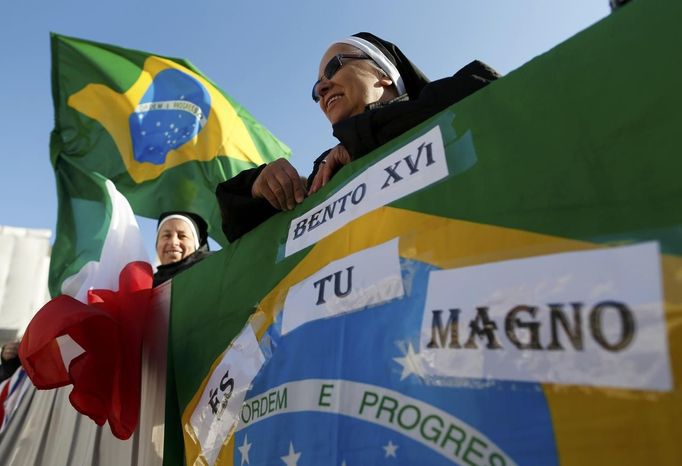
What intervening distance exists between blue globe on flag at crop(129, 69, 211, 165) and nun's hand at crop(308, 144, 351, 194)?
10.3 feet

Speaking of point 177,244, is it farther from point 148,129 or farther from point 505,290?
point 505,290

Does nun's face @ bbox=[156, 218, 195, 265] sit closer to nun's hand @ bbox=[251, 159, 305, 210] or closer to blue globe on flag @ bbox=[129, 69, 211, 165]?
blue globe on flag @ bbox=[129, 69, 211, 165]

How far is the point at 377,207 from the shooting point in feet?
3.42

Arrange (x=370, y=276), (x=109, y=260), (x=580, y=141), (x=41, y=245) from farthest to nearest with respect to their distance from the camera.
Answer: (x=41, y=245), (x=109, y=260), (x=370, y=276), (x=580, y=141)

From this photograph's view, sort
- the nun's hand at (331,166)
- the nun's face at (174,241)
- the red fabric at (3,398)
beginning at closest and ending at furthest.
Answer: the nun's hand at (331,166) → the red fabric at (3,398) → the nun's face at (174,241)

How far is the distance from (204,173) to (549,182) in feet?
12.4

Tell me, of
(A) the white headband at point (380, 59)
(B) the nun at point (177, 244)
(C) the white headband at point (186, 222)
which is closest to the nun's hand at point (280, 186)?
(A) the white headband at point (380, 59)

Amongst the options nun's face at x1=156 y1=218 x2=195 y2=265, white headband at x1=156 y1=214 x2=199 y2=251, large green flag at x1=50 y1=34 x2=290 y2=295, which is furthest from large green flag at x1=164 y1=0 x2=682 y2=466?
large green flag at x1=50 y1=34 x2=290 y2=295

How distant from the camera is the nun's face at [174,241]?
307 cm

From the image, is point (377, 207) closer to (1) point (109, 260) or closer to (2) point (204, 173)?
(1) point (109, 260)

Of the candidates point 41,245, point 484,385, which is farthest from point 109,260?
point 41,245

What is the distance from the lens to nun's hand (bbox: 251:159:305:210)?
4.60 ft

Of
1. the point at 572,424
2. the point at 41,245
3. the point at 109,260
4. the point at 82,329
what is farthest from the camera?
the point at 41,245

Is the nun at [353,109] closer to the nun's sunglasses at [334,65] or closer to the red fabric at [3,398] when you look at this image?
the nun's sunglasses at [334,65]
